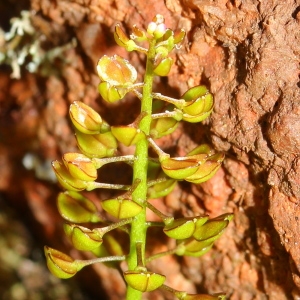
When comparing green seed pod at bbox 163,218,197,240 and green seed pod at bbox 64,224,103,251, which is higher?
green seed pod at bbox 163,218,197,240

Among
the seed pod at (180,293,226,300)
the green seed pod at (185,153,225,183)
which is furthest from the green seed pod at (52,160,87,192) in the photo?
the seed pod at (180,293,226,300)

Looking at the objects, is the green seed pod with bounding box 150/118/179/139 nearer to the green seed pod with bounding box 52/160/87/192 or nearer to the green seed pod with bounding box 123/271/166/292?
the green seed pod with bounding box 52/160/87/192

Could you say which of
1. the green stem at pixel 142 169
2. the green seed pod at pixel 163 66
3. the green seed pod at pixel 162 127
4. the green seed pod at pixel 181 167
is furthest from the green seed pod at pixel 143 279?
the green seed pod at pixel 163 66

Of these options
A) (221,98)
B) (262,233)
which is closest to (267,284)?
(262,233)

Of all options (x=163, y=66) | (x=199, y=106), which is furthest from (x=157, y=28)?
(x=199, y=106)

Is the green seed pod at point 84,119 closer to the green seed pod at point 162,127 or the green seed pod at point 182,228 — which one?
the green seed pod at point 162,127
